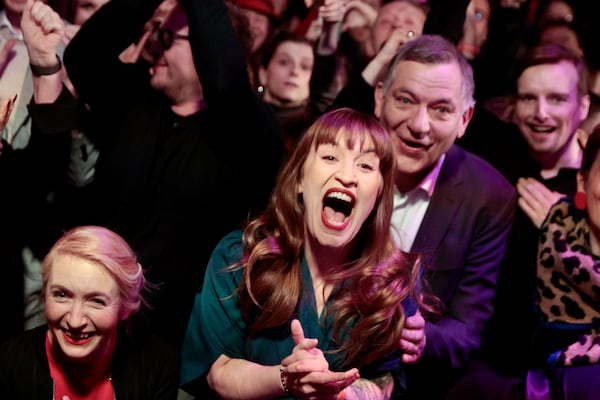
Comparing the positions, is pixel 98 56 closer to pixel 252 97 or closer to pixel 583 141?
pixel 252 97

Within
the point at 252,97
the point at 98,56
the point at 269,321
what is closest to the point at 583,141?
the point at 252,97

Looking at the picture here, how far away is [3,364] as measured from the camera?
8.61ft

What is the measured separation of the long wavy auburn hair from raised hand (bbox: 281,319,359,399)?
0.24 metres

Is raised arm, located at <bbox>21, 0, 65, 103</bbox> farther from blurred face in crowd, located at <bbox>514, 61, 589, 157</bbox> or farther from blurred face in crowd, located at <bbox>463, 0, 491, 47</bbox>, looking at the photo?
blurred face in crowd, located at <bbox>463, 0, 491, 47</bbox>

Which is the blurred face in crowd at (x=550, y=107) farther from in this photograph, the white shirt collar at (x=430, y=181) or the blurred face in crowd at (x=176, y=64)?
the blurred face in crowd at (x=176, y=64)

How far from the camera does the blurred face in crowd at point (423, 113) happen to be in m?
3.06

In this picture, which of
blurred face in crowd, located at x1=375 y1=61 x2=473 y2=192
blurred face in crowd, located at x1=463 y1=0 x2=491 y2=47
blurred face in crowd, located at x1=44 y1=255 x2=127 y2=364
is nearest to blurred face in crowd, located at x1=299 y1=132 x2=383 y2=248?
blurred face in crowd, located at x1=375 y1=61 x2=473 y2=192

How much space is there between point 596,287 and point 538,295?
0.81ft

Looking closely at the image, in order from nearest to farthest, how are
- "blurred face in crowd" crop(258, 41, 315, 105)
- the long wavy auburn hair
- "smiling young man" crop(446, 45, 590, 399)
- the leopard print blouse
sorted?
the long wavy auburn hair → the leopard print blouse → "smiling young man" crop(446, 45, 590, 399) → "blurred face in crowd" crop(258, 41, 315, 105)

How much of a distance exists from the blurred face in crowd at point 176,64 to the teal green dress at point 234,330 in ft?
2.33

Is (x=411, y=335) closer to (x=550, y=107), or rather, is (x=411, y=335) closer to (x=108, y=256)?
(x=108, y=256)

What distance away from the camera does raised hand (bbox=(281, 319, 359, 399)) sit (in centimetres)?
227

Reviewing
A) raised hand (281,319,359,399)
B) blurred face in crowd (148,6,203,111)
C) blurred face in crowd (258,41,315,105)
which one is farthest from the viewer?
blurred face in crowd (258,41,315,105)

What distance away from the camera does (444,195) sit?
3107mm
